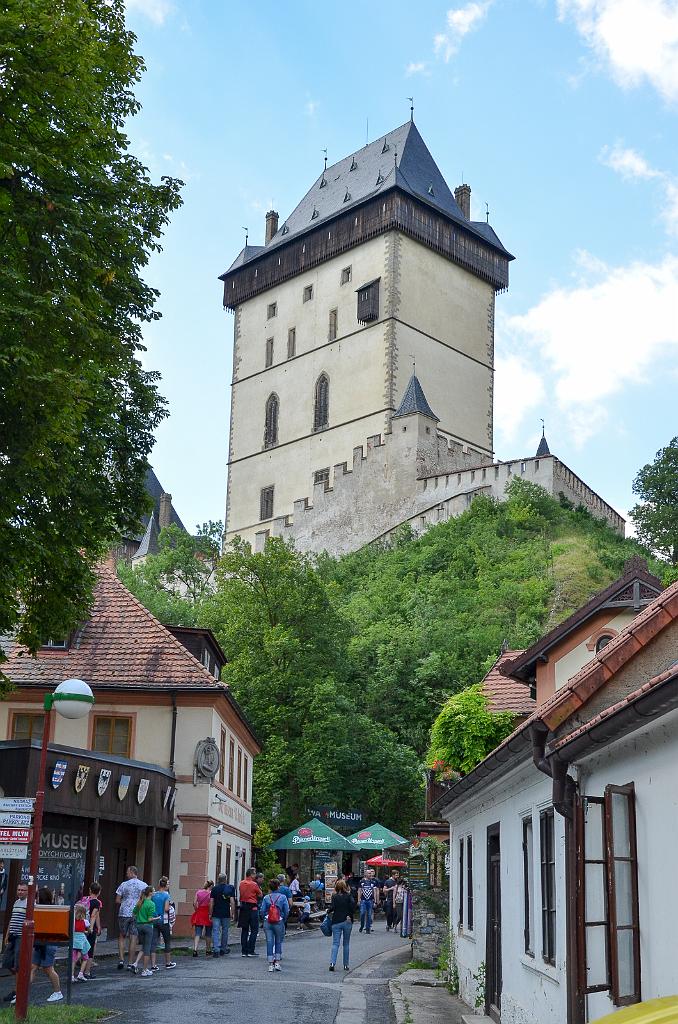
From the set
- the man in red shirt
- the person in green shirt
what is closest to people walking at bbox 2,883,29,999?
the person in green shirt

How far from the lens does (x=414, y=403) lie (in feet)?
226

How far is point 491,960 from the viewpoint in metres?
14.3

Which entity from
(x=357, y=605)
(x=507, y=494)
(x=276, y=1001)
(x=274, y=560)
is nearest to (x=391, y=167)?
(x=507, y=494)

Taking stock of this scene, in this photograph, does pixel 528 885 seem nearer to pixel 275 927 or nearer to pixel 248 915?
pixel 275 927

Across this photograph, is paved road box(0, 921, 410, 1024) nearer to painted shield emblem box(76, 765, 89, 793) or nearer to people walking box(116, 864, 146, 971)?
people walking box(116, 864, 146, 971)

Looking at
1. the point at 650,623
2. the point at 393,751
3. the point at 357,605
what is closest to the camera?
the point at 650,623

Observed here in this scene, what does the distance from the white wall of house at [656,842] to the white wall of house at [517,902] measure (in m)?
2.29

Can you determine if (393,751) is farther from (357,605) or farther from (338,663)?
(357,605)

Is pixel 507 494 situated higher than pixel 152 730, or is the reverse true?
pixel 507 494

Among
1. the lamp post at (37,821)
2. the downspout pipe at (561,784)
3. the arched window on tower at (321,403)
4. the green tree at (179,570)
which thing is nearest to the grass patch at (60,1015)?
the lamp post at (37,821)

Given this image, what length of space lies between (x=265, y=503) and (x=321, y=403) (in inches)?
295

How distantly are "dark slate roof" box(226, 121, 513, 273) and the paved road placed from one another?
61.8 metres

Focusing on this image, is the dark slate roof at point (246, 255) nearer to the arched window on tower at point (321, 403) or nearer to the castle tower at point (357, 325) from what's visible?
the castle tower at point (357, 325)

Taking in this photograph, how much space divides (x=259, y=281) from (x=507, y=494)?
3147cm
